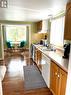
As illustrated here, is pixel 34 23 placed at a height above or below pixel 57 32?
above

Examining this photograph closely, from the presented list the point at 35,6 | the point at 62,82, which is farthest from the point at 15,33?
the point at 62,82

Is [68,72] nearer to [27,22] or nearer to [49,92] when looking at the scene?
[49,92]

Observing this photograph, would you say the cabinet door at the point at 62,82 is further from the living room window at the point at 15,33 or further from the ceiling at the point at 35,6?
the living room window at the point at 15,33

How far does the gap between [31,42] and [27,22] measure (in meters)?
1.23

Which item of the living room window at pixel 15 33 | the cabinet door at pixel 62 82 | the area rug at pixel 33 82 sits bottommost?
the area rug at pixel 33 82

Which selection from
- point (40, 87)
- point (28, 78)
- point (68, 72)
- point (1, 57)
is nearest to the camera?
point (68, 72)

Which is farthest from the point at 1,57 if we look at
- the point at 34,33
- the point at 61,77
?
the point at 61,77

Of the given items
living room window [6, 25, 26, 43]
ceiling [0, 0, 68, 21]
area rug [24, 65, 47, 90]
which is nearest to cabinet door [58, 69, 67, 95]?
area rug [24, 65, 47, 90]

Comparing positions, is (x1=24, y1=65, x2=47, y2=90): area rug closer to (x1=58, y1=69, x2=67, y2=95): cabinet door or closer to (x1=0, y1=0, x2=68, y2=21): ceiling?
(x1=58, y1=69, x2=67, y2=95): cabinet door

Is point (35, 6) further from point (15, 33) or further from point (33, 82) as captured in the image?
point (15, 33)

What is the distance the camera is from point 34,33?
6004mm

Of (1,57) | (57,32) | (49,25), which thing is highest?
(49,25)

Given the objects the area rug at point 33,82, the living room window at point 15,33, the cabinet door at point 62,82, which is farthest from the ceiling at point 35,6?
the living room window at point 15,33

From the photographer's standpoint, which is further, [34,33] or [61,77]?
[34,33]
